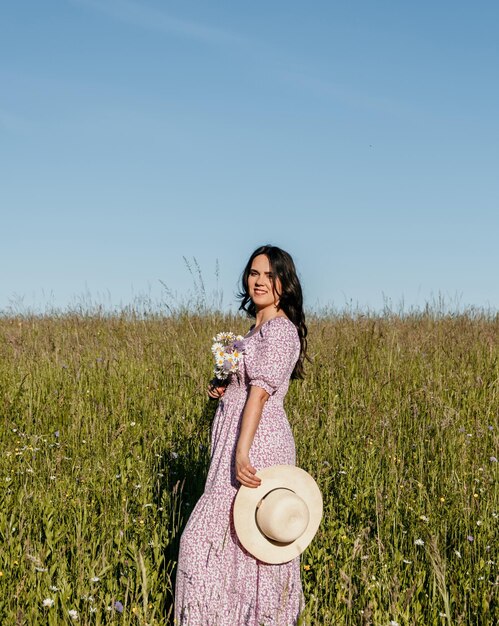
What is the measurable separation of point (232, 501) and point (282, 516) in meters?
0.26

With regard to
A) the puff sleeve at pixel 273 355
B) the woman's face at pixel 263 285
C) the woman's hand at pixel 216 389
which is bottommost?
the woman's hand at pixel 216 389

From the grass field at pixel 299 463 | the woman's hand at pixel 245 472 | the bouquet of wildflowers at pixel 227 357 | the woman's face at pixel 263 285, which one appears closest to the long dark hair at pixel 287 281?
the woman's face at pixel 263 285

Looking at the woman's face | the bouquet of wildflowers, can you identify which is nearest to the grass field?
the bouquet of wildflowers

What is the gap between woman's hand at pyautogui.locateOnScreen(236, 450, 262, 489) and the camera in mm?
2977

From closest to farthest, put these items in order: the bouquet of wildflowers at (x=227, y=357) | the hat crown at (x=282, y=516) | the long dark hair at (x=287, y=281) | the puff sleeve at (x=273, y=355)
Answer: the hat crown at (x=282, y=516), the puff sleeve at (x=273, y=355), the bouquet of wildflowers at (x=227, y=357), the long dark hair at (x=287, y=281)

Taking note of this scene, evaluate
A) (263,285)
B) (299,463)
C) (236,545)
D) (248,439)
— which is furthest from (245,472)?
(299,463)

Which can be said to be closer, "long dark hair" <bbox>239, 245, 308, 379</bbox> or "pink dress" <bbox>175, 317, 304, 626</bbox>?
"pink dress" <bbox>175, 317, 304, 626</bbox>

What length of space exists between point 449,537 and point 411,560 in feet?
1.36

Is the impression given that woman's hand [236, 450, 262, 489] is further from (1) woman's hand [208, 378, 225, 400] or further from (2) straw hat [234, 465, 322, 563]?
(1) woman's hand [208, 378, 225, 400]

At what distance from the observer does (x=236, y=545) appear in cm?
309

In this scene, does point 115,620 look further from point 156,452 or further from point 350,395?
point 350,395

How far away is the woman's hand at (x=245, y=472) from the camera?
2977 millimetres

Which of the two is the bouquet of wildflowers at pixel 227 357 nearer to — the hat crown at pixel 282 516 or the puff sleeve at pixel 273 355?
the puff sleeve at pixel 273 355

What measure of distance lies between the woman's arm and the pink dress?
88mm
